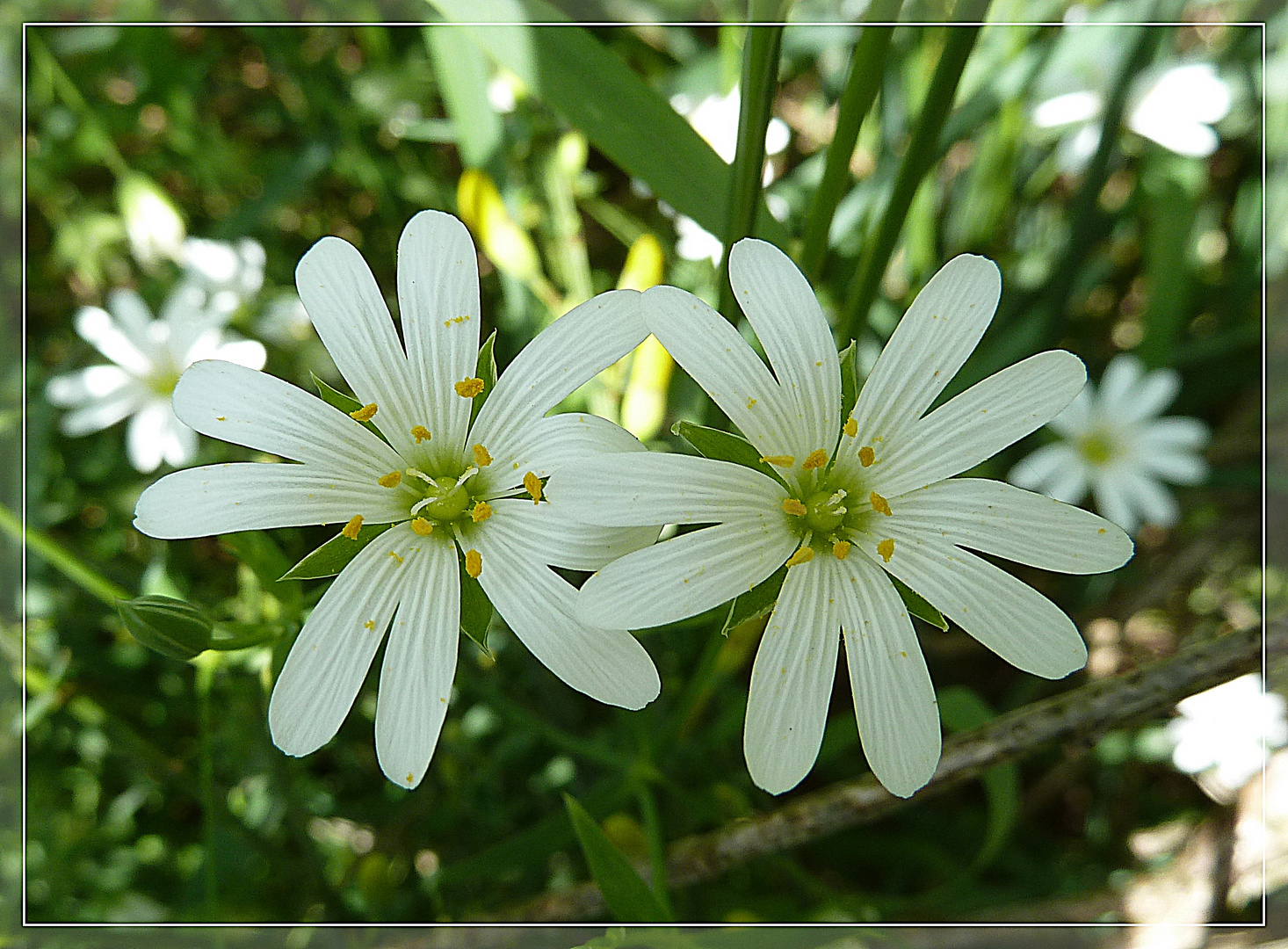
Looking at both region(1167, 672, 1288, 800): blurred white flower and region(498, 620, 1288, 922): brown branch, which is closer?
region(498, 620, 1288, 922): brown branch

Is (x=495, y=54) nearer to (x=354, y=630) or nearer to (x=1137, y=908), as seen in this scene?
(x=354, y=630)

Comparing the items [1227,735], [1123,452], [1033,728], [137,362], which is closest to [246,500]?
[1033,728]

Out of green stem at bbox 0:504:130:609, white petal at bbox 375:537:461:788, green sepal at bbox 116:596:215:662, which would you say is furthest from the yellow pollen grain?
green stem at bbox 0:504:130:609

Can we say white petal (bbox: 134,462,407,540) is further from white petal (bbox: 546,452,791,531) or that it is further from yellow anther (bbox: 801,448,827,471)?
yellow anther (bbox: 801,448,827,471)

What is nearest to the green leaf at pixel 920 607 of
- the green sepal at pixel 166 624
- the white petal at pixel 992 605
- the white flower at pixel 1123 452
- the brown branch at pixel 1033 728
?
the white petal at pixel 992 605

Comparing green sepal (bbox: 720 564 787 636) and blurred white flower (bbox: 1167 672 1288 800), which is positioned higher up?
blurred white flower (bbox: 1167 672 1288 800)

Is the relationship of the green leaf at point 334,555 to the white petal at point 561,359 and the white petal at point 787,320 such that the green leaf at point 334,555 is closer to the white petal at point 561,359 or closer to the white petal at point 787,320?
the white petal at point 561,359

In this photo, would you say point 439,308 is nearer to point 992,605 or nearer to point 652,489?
point 652,489
